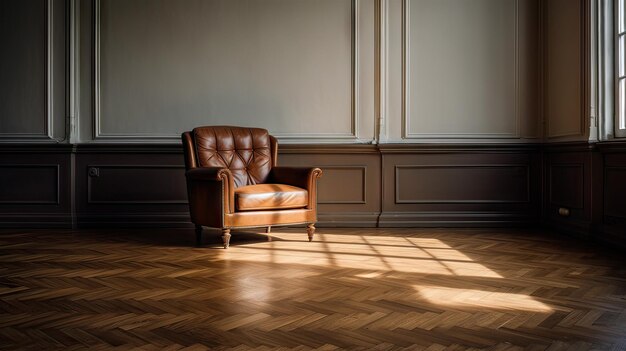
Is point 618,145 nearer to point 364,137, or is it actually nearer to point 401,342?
point 364,137

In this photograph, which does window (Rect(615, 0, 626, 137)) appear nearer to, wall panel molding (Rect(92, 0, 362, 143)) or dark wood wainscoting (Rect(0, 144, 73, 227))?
wall panel molding (Rect(92, 0, 362, 143))

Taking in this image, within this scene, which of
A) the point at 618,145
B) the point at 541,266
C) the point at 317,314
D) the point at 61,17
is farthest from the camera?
the point at 61,17

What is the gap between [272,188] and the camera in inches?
148

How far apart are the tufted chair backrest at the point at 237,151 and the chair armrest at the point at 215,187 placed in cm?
26

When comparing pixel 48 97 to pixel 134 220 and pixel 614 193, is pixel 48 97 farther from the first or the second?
pixel 614 193

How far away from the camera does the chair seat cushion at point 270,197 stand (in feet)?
11.8

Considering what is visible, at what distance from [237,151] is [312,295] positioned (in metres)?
2.08

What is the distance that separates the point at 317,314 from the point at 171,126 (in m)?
3.08

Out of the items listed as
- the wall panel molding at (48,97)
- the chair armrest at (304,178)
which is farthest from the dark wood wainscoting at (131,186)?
the chair armrest at (304,178)

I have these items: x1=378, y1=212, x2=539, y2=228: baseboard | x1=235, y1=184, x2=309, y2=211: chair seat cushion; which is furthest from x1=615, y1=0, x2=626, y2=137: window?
x1=235, y1=184, x2=309, y2=211: chair seat cushion

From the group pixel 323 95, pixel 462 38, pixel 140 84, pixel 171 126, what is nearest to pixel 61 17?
pixel 140 84

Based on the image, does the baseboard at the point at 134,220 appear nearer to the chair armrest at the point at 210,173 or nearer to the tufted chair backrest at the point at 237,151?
the tufted chair backrest at the point at 237,151

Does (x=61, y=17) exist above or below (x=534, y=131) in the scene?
above

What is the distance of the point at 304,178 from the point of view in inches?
155
